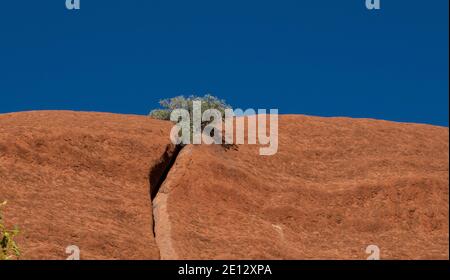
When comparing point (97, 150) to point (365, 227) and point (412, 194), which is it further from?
point (412, 194)

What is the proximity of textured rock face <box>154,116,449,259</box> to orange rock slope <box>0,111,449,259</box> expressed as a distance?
0.17 feet

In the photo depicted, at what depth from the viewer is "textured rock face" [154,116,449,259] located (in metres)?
26.4

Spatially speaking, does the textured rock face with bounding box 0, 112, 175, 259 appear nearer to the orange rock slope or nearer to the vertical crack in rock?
the orange rock slope

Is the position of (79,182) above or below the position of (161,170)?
below

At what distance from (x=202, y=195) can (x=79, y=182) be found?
14.9 feet

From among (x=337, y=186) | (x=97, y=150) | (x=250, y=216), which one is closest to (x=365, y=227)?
(x=337, y=186)

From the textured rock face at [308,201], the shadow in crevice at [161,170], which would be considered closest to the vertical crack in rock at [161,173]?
the shadow in crevice at [161,170]

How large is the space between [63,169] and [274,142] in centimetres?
1053

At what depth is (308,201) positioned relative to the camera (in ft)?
99.2

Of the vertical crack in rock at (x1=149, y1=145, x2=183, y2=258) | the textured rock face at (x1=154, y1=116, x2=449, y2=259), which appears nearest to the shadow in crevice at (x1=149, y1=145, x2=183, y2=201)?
the vertical crack in rock at (x1=149, y1=145, x2=183, y2=258)

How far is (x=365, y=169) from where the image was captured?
1288 inches

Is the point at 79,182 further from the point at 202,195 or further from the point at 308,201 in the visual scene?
the point at 308,201

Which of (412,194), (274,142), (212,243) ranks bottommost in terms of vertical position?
(212,243)

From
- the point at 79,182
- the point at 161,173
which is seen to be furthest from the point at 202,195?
the point at 79,182
